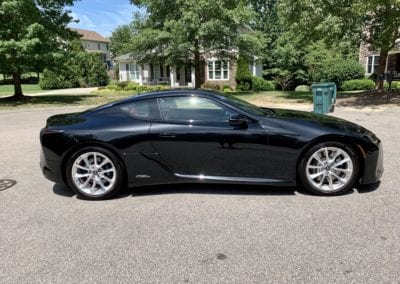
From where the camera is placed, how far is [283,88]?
3284 centimetres

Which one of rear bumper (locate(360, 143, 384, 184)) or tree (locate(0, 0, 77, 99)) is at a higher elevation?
tree (locate(0, 0, 77, 99))

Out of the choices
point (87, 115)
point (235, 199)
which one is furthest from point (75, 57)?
point (235, 199)

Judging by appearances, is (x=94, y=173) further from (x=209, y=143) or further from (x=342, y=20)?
(x=342, y=20)

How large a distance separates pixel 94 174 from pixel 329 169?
2969 millimetres

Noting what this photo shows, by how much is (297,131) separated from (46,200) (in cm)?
334

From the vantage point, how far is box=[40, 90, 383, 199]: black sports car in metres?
4.27

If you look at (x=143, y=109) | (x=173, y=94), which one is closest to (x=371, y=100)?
(x=173, y=94)

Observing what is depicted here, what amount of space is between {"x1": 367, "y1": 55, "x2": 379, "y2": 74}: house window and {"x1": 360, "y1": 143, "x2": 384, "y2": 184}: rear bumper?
31228mm

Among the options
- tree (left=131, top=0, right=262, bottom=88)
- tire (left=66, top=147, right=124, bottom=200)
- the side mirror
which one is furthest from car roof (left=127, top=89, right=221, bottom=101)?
tree (left=131, top=0, right=262, bottom=88)

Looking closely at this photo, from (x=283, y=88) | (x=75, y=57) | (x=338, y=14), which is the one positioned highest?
(x=338, y=14)

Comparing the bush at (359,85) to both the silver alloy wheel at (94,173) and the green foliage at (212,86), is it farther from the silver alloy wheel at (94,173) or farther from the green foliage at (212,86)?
the silver alloy wheel at (94,173)

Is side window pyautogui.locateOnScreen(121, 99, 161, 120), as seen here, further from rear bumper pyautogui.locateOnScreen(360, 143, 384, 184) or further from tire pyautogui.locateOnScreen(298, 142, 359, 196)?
rear bumper pyautogui.locateOnScreen(360, 143, 384, 184)

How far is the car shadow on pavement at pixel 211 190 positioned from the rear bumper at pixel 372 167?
0.22 meters

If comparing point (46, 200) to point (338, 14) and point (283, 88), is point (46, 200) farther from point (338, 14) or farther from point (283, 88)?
point (283, 88)
